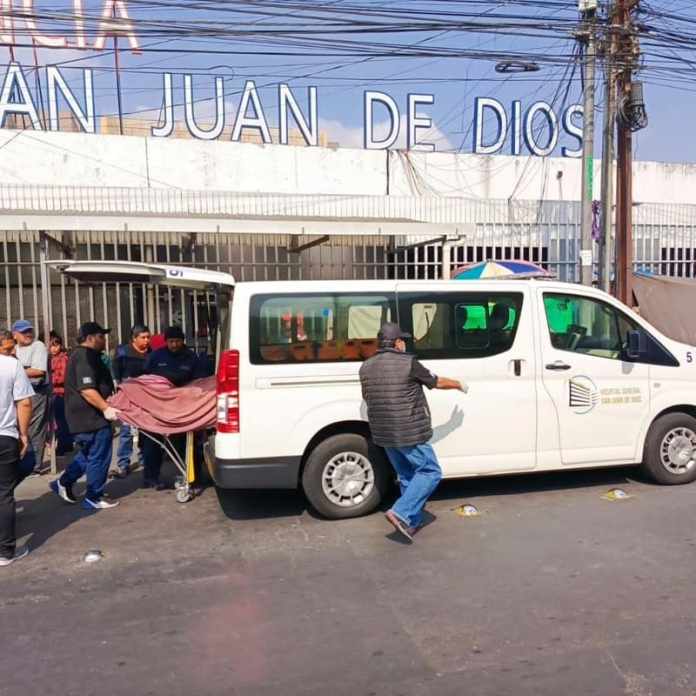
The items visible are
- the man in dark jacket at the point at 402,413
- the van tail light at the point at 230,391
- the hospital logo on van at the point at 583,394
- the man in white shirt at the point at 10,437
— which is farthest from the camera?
the hospital logo on van at the point at 583,394

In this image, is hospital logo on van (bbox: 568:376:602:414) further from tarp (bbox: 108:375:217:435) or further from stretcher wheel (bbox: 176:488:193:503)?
stretcher wheel (bbox: 176:488:193:503)

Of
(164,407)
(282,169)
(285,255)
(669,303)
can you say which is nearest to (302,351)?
(164,407)

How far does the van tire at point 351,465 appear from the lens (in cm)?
550

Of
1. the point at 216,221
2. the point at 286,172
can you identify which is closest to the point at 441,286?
the point at 216,221

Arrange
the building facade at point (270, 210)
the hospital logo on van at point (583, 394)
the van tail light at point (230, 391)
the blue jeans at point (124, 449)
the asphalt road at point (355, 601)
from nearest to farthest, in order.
Answer: the asphalt road at point (355, 601)
the van tail light at point (230, 391)
the hospital logo on van at point (583, 394)
the blue jeans at point (124, 449)
the building facade at point (270, 210)

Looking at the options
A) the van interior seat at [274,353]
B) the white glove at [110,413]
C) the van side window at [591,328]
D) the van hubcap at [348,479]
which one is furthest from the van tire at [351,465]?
the van side window at [591,328]

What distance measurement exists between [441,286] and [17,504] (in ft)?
14.6

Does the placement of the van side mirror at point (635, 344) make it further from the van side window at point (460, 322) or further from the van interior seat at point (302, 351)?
the van interior seat at point (302, 351)

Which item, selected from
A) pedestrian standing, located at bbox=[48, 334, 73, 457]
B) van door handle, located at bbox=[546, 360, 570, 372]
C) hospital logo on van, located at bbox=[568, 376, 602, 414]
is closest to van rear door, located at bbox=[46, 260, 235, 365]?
pedestrian standing, located at bbox=[48, 334, 73, 457]

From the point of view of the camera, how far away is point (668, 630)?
3.68 m

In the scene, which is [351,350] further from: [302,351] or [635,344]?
[635,344]

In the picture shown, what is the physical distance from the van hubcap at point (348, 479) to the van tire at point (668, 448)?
2.70 metres

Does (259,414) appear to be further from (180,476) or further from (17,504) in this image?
(17,504)

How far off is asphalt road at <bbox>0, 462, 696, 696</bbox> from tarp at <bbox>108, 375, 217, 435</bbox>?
0.77 metres
